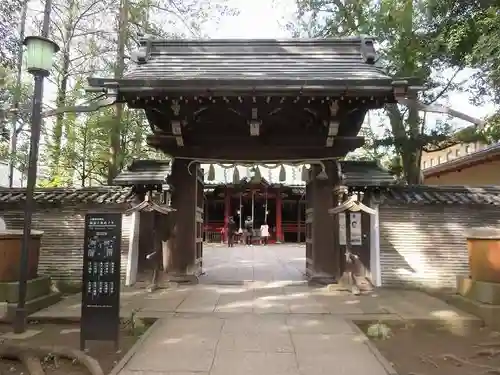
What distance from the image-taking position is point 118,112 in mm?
16844

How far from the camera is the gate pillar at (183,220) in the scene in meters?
9.98

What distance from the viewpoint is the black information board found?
217 inches

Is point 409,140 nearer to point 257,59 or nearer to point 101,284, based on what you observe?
point 257,59

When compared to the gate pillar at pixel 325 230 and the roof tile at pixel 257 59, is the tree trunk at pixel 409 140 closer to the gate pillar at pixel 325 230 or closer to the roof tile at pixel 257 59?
the roof tile at pixel 257 59

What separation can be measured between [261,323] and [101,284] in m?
2.50

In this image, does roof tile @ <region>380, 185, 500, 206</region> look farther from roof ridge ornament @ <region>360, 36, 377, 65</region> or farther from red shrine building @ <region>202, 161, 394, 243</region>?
red shrine building @ <region>202, 161, 394, 243</region>

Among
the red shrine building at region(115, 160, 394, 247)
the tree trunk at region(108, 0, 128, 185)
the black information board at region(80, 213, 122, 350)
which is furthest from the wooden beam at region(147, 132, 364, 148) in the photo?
the red shrine building at region(115, 160, 394, 247)

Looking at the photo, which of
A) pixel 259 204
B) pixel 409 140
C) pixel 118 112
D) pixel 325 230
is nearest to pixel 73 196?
pixel 325 230

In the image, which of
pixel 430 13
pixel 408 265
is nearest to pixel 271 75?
pixel 408 265

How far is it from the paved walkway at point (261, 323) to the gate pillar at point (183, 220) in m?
0.56

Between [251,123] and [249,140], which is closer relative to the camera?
[251,123]

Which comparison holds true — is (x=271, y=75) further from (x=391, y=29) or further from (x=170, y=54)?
(x=391, y=29)

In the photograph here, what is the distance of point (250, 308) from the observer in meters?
7.71

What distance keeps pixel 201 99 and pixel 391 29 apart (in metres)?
10.5
